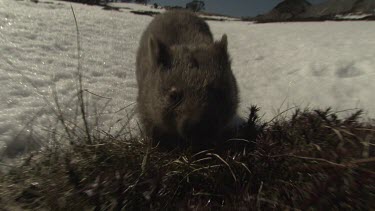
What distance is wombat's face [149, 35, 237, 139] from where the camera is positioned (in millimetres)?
3445

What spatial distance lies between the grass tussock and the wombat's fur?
0.75 ft

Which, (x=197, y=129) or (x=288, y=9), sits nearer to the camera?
(x=197, y=129)

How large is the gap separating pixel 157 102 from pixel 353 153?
1.80 metres

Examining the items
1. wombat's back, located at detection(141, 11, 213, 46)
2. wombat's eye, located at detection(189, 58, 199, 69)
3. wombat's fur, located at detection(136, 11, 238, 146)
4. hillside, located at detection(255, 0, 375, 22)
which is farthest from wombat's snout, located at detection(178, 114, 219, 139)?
hillside, located at detection(255, 0, 375, 22)

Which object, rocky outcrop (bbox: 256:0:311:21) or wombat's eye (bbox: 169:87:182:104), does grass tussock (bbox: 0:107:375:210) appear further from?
rocky outcrop (bbox: 256:0:311:21)

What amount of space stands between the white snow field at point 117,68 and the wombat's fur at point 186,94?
378 millimetres

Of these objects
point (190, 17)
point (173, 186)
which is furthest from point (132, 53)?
point (173, 186)

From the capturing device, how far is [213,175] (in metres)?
2.88

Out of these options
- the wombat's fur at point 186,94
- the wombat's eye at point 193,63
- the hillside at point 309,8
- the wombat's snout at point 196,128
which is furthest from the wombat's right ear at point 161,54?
the hillside at point 309,8

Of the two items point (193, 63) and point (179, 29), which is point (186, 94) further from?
point (179, 29)

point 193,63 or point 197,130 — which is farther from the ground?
point 193,63

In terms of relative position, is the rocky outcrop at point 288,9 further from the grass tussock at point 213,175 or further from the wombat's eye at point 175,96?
the grass tussock at point 213,175

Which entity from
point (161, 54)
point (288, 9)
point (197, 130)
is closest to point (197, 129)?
point (197, 130)

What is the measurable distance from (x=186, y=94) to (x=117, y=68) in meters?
2.66
